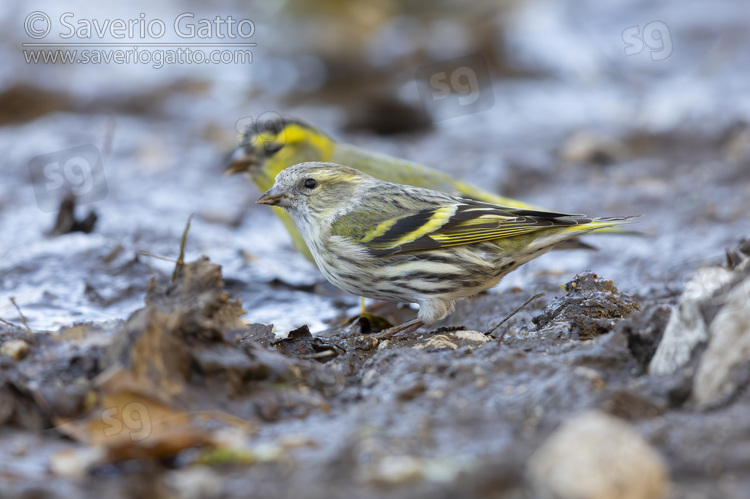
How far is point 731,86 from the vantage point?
34.6ft

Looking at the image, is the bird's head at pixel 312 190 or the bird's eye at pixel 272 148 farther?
the bird's eye at pixel 272 148

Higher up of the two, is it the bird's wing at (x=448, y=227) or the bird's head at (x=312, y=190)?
the bird's head at (x=312, y=190)

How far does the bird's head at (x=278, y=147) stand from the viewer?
643 centimetres

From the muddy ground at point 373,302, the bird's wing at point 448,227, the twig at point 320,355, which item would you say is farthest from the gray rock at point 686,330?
the bird's wing at point 448,227

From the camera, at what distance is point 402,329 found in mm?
4391

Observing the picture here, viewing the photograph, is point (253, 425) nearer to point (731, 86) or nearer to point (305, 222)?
point (305, 222)

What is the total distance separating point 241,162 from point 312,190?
5.80 feet

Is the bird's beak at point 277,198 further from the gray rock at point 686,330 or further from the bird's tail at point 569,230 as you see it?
the gray rock at point 686,330

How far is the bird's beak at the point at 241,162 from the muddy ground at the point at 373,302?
1.98 ft

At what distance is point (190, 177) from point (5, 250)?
2405mm

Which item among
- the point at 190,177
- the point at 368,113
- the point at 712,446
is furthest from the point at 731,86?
the point at 712,446

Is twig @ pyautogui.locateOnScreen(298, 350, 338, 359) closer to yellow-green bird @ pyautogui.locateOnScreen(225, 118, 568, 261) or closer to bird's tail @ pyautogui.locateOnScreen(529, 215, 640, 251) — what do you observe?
bird's tail @ pyautogui.locateOnScreen(529, 215, 640, 251)

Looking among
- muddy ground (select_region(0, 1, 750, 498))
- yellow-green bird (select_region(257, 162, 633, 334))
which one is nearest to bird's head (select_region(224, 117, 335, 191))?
muddy ground (select_region(0, 1, 750, 498))

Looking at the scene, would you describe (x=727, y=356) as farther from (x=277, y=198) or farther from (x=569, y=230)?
(x=277, y=198)
